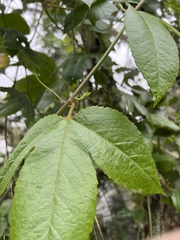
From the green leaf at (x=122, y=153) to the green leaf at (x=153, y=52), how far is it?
55 mm

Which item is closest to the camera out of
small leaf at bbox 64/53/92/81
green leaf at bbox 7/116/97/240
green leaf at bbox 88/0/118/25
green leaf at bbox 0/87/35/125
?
green leaf at bbox 7/116/97/240

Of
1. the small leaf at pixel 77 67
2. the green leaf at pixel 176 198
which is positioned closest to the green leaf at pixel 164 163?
the green leaf at pixel 176 198

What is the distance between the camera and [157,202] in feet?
3.78

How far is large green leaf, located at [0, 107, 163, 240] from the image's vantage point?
1.30 ft

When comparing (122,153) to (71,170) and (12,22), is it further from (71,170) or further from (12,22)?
(12,22)

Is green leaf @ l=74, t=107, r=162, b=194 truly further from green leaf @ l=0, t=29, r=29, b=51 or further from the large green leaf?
green leaf @ l=0, t=29, r=29, b=51

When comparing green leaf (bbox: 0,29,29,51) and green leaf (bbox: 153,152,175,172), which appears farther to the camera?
green leaf (bbox: 153,152,175,172)

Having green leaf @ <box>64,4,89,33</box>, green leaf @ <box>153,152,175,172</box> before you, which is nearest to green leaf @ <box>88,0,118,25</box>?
green leaf @ <box>64,4,89,33</box>

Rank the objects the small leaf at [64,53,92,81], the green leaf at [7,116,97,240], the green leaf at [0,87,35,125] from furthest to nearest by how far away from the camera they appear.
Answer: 1. the small leaf at [64,53,92,81]
2. the green leaf at [0,87,35,125]
3. the green leaf at [7,116,97,240]

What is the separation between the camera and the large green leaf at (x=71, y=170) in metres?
0.39

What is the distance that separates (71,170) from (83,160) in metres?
0.02

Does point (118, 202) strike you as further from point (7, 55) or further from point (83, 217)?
point (83, 217)

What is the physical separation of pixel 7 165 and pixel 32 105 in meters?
0.39

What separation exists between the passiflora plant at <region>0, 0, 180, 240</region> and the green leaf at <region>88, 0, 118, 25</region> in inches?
6.4
